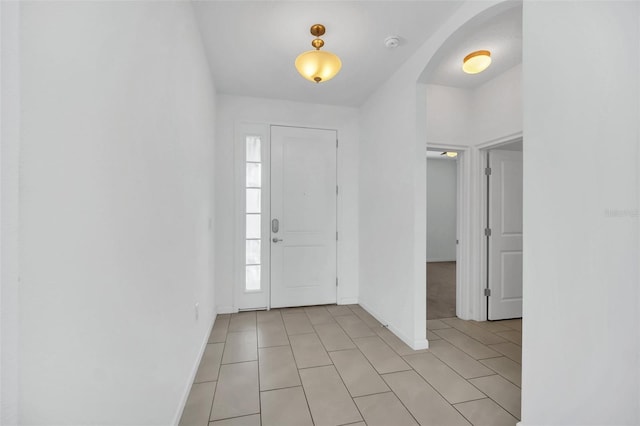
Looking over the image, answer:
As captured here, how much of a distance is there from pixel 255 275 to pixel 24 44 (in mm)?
3213

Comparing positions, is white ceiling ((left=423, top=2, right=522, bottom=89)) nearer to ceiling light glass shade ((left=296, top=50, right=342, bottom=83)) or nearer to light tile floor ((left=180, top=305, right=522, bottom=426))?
ceiling light glass shade ((left=296, top=50, right=342, bottom=83))

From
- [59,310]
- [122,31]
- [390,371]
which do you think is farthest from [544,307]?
[122,31]

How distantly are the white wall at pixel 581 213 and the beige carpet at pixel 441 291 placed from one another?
2141mm

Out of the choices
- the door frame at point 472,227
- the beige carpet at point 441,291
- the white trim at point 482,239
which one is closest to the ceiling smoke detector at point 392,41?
the door frame at point 472,227

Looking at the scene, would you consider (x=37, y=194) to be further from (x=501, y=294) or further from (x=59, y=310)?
(x=501, y=294)

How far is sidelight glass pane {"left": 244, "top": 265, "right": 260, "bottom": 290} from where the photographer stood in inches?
138

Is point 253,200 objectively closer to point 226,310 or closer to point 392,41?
point 226,310

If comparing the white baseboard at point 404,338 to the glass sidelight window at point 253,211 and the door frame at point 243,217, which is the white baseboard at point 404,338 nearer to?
the door frame at point 243,217

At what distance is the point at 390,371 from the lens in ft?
7.03

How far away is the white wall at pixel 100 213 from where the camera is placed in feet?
1.90

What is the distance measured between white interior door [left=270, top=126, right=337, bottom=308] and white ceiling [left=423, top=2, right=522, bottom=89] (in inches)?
60.8

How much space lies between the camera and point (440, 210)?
7730 millimetres

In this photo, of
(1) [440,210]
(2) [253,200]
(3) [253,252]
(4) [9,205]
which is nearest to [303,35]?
(2) [253,200]

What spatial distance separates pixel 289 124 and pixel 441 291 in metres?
3.66
